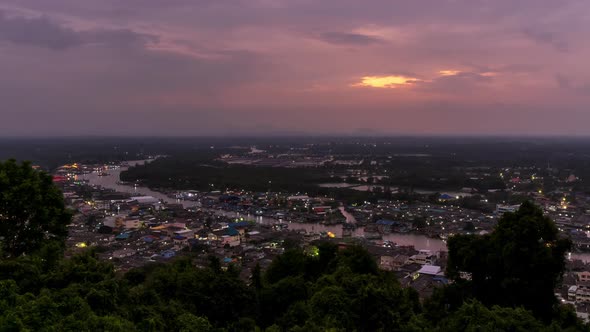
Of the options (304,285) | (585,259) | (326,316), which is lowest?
(585,259)

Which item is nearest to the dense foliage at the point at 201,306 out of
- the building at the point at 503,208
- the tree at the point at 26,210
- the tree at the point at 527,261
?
the tree at the point at 527,261

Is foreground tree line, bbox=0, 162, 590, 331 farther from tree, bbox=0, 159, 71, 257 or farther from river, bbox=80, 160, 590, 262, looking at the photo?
river, bbox=80, 160, 590, 262

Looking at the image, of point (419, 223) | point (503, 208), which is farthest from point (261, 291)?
point (503, 208)

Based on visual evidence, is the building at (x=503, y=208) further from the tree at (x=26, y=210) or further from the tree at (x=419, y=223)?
the tree at (x=26, y=210)

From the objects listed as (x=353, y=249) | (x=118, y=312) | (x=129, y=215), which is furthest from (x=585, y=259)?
(x=129, y=215)

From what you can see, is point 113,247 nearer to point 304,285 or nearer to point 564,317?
point 304,285

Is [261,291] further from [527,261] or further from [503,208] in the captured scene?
[503,208]
